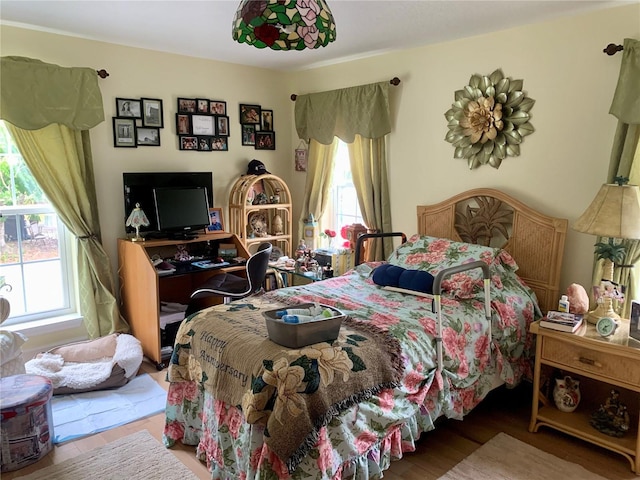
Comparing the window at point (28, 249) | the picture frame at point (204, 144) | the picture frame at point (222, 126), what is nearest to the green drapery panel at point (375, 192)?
the picture frame at point (222, 126)

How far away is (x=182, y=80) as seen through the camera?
13.5 ft

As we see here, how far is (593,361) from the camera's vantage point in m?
2.43

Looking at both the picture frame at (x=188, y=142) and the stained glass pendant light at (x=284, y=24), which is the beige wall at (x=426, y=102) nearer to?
the picture frame at (x=188, y=142)

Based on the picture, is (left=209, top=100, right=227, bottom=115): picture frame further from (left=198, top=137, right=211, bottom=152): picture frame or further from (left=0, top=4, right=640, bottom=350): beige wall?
(left=198, top=137, right=211, bottom=152): picture frame

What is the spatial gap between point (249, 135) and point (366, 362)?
10.1ft

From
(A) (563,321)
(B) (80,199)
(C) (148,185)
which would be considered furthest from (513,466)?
(B) (80,199)

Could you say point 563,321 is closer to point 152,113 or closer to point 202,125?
point 202,125

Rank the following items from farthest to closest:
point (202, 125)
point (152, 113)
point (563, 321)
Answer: point (202, 125), point (152, 113), point (563, 321)

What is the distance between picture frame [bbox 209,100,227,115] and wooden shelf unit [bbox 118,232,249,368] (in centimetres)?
111

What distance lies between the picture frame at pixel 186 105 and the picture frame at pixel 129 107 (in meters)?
0.34

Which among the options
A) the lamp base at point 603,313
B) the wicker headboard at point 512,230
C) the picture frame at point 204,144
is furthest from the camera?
the picture frame at point 204,144

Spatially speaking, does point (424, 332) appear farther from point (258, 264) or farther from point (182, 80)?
point (182, 80)

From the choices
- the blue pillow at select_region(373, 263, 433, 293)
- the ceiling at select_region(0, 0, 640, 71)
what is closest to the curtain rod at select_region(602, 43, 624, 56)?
the ceiling at select_region(0, 0, 640, 71)

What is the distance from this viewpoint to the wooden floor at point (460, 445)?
92.6 inches
